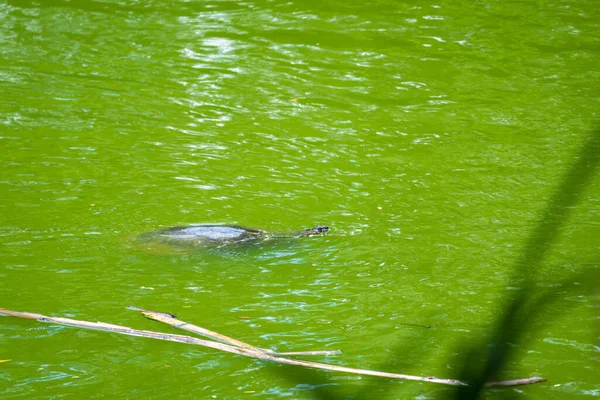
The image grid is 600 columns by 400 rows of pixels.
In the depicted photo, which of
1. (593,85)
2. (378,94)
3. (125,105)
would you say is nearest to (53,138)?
(125,105)

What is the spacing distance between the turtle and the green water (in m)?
0.09

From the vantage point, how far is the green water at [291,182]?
13.9ft

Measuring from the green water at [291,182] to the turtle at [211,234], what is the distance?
0.30ft

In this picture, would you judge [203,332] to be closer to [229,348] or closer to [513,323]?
[229,348]

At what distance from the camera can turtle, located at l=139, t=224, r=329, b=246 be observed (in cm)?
529

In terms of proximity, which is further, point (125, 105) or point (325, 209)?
point (125, 105)

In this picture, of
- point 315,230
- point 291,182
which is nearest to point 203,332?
point 315,230

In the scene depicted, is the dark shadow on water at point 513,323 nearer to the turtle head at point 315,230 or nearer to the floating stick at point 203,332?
the floating stick at point 203,332

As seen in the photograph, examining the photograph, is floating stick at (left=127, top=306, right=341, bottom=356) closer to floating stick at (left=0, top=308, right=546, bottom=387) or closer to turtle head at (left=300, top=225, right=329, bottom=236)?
floating stick at (left=0, top=308, right=546, bottom=387)

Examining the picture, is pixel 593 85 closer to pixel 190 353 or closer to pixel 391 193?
pixel 391 193

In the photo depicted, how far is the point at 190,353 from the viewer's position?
166 inches

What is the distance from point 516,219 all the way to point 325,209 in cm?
139

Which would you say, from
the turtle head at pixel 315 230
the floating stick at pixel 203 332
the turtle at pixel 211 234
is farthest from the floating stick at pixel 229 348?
the turtle head at pixel 315 230

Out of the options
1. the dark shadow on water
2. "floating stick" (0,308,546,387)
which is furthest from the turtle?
the dark shadow on water
